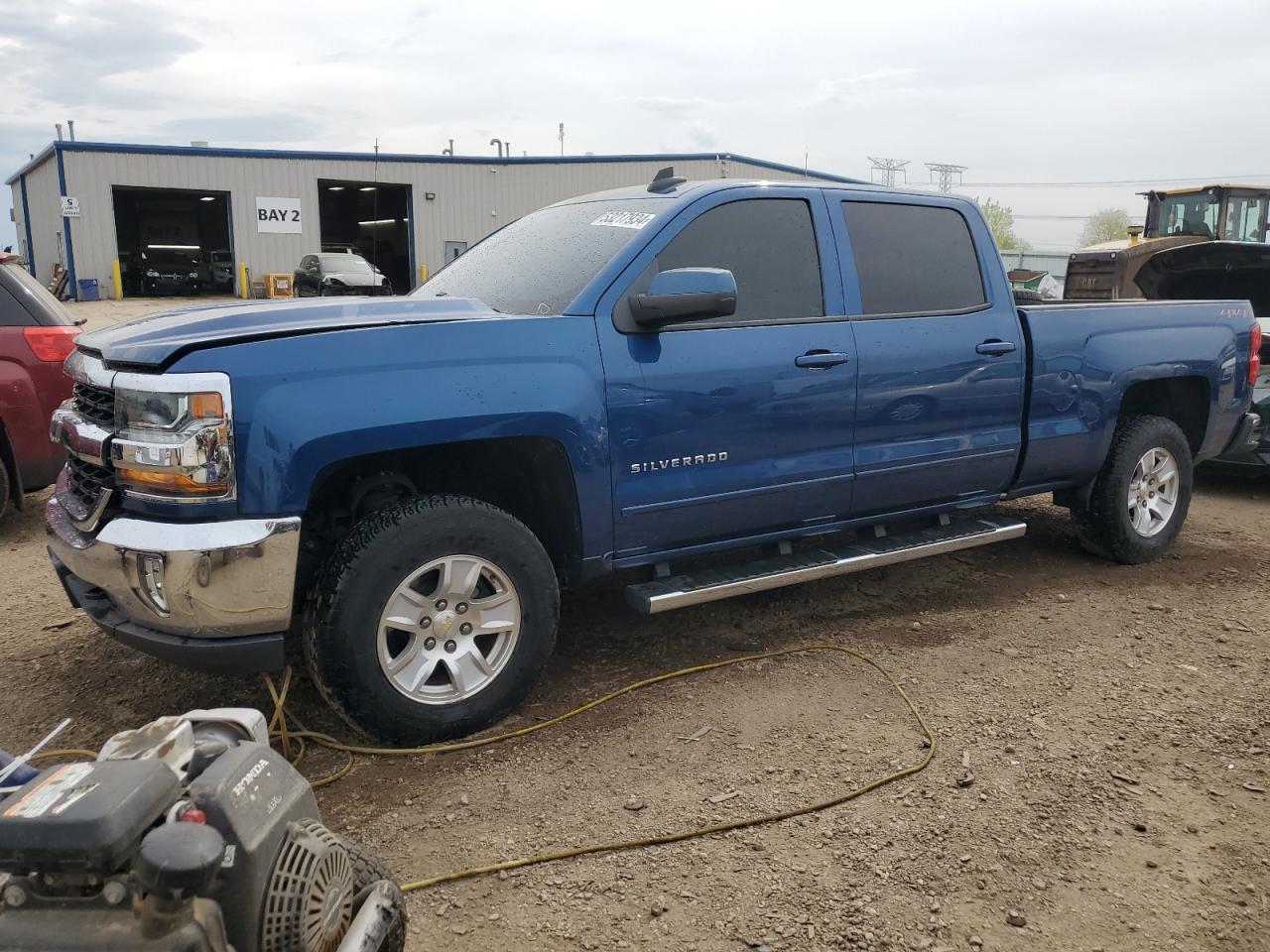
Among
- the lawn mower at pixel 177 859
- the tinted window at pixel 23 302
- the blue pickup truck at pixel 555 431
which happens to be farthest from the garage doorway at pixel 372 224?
the lawn mower at pixel 177 859

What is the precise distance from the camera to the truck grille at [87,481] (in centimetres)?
324

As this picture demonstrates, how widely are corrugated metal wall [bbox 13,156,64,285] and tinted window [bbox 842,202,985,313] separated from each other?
101ft

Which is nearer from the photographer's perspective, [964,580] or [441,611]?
[441,611]

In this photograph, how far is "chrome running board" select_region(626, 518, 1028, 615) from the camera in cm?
385

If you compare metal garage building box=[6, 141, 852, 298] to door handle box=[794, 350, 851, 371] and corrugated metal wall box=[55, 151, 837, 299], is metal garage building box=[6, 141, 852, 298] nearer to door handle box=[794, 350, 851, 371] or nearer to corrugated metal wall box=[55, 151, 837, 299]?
corrugated metal wall box=[55, 151, 837, 299]

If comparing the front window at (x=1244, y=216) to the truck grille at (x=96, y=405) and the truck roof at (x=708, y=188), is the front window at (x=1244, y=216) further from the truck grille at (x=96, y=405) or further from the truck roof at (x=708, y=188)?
the truck grille at (x=96, y=405)

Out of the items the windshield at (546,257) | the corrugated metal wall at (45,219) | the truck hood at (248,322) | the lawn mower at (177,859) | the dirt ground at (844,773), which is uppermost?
the corrugated metal wall at (45,219)

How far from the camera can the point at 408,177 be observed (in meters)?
32.8

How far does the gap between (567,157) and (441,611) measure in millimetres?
31429

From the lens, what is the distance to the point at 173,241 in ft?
129

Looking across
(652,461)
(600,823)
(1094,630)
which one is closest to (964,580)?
(1094,630)

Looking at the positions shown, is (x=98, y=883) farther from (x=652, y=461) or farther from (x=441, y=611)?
(x=652, y=461)

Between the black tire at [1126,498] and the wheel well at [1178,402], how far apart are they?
0.14 m

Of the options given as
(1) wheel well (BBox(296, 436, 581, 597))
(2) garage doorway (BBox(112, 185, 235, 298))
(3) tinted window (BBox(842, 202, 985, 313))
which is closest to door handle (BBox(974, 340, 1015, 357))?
(3) tinted window (BBox(842, 202, 985, 313))
